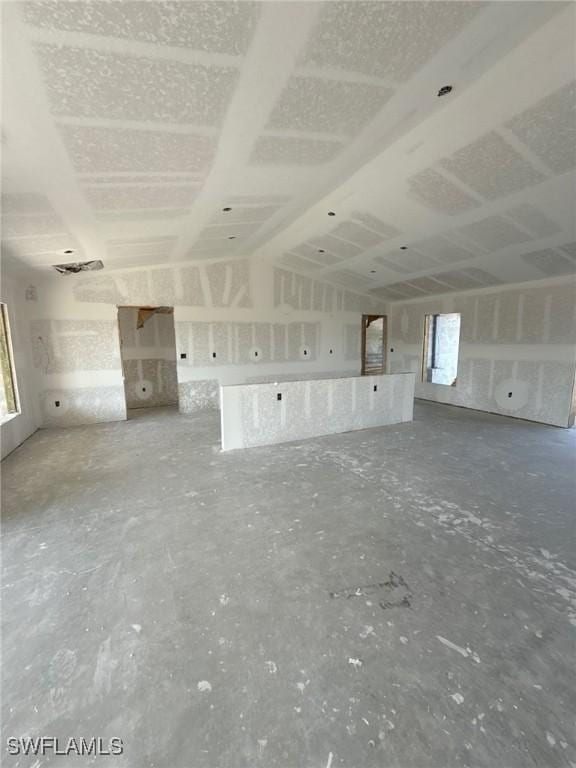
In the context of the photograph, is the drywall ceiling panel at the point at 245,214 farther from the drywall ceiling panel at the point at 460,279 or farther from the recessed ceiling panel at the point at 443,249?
the drywall ceiling panel at the point at 460,279

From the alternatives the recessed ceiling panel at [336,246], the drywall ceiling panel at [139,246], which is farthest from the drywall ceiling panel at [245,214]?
the recessed ceiling panel at [336,246]

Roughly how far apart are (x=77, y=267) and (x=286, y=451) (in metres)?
4.31

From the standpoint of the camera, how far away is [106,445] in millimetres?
4754

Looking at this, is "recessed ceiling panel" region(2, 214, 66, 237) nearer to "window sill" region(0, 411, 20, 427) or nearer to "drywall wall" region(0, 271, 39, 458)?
"drywall wall" region(0, 271, 39, 458)

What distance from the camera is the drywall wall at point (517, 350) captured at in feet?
18.1

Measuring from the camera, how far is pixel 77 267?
16.6 feet

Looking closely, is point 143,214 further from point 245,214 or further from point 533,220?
point 533,220

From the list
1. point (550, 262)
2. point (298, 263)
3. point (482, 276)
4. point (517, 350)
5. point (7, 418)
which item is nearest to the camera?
point (7, 418)

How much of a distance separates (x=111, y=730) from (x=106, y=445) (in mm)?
4032

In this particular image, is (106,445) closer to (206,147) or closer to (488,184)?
(206,147)

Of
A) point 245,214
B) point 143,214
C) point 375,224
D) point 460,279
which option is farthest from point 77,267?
point 460,279

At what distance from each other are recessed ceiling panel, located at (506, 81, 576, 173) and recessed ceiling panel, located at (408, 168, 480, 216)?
76 centimetres

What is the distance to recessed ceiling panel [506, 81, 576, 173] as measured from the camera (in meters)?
2.20

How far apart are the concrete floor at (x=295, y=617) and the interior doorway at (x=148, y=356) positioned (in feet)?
12.7
